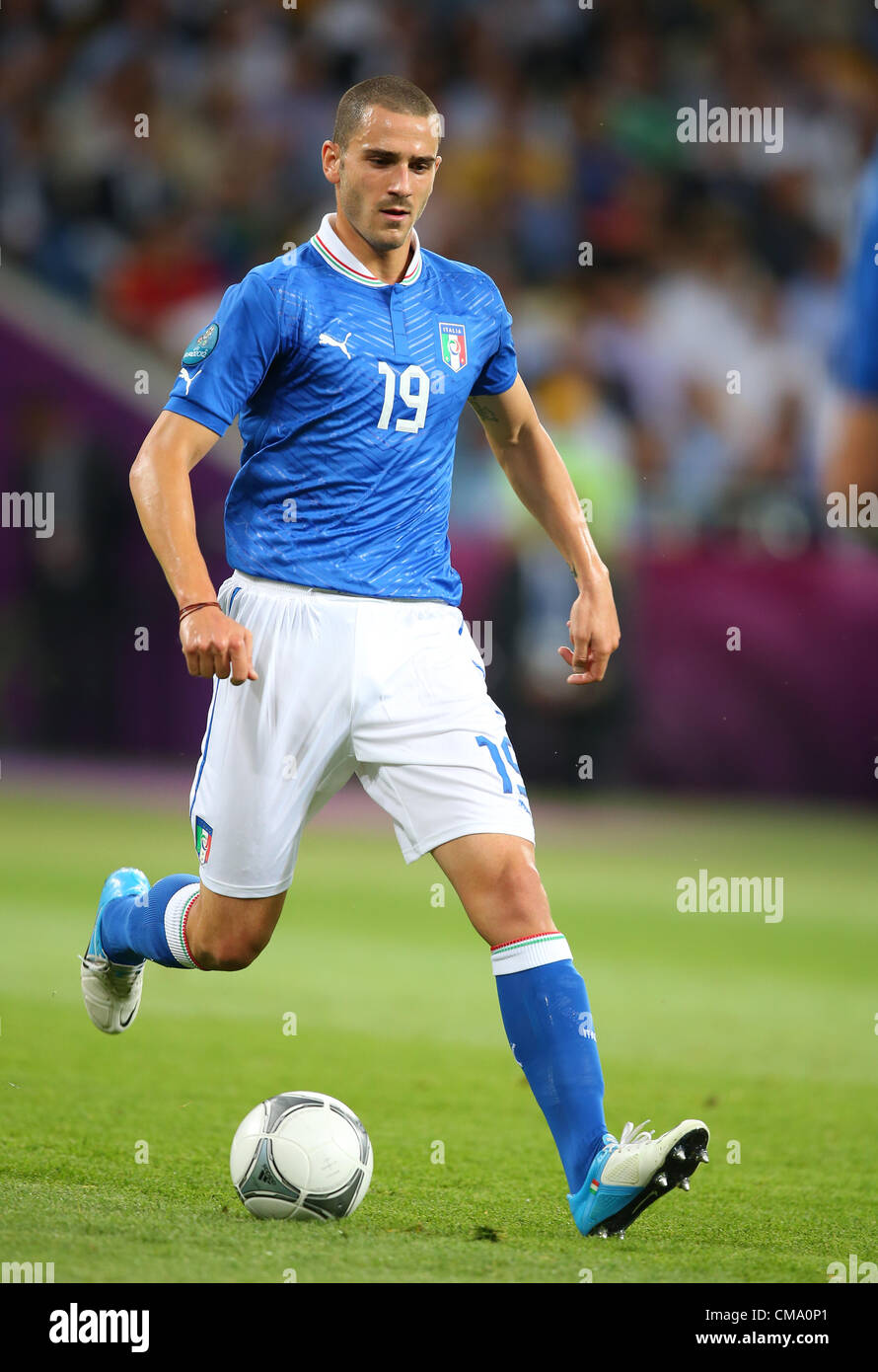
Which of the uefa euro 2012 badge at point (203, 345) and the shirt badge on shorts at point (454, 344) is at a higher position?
the shirt badge on shorts at point (454, 344)

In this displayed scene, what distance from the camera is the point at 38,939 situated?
287 inches

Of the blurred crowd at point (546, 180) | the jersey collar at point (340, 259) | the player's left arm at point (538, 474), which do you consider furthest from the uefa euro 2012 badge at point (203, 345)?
the blurred crowd at point (546, 180)

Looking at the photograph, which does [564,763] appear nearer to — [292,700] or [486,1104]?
[486,1104]

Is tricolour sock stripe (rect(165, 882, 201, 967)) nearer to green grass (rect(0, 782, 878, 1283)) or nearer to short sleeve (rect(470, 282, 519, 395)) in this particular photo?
green grass (rect(0, 782, 878, 1283))

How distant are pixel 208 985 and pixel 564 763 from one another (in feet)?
18.0

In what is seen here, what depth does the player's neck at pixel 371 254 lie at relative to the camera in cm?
430

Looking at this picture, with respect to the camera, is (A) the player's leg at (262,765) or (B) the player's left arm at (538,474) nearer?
(A) the player's leg at (262,765)

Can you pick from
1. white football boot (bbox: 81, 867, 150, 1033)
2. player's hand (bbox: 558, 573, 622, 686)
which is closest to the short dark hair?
player's hand (bbox: 558, 573, 622, 686)

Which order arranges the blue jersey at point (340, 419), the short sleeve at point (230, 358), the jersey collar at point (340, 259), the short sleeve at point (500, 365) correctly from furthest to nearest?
the short sleeve at point (500, 365)
the jersey collar at point (340, 259)
the blue jersey at point (340, 419)
the short sleeve at point (230, 358)

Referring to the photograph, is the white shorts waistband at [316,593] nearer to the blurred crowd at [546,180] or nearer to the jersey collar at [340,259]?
the jersey collar at [340,259]

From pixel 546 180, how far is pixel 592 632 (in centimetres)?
1108

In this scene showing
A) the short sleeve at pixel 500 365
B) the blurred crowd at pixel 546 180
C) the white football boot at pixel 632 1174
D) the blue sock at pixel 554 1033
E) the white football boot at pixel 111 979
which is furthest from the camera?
the blurred crowd at pixel 546 180

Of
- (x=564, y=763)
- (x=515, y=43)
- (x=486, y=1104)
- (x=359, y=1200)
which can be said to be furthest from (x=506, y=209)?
(x=359, y=1200)

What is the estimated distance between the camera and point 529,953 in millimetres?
3967
